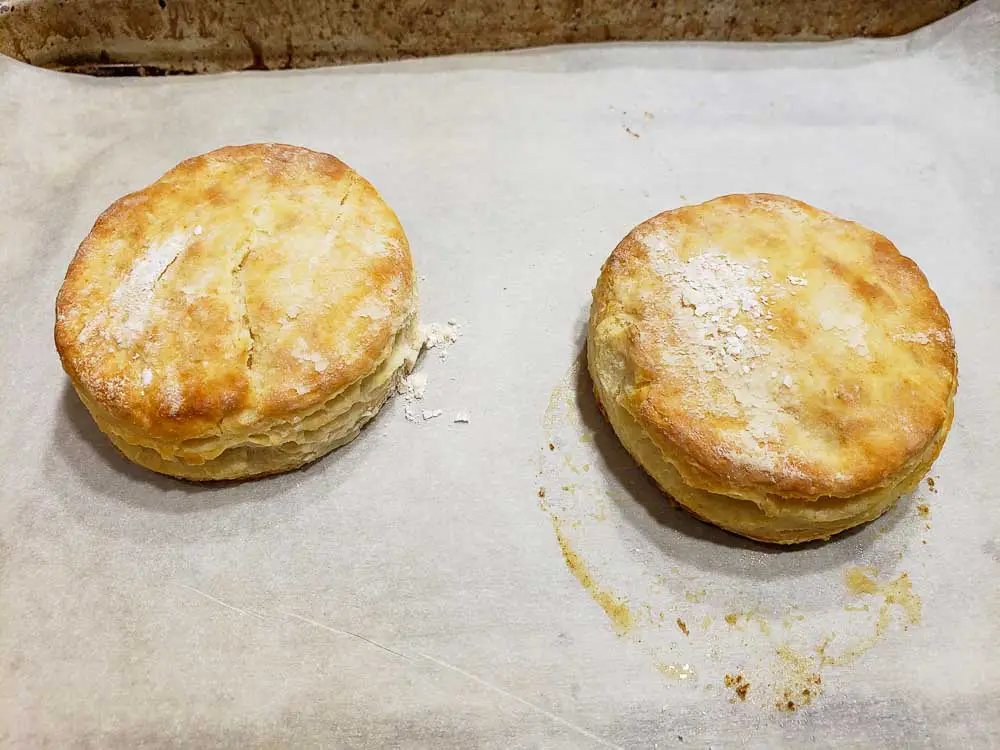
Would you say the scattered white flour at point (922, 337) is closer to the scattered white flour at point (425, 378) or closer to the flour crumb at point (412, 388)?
the scattered white flour at point (425, 378)

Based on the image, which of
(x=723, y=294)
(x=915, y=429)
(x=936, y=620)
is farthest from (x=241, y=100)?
(x=936, y=620)

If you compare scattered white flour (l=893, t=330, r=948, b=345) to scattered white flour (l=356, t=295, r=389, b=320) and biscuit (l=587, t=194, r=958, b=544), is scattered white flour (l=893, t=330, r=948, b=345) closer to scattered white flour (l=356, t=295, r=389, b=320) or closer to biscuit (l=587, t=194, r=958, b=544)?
biscuit (l=587, t=194, r=958, b=544)

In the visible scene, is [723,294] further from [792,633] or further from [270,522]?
[270,522]

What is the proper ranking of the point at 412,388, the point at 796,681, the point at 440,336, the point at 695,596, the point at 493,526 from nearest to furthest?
the point at 796,681
the point at 695,596
the point at 493,526
the point at 412,388
the point at 440,336

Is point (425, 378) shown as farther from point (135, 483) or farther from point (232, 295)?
point (135, 483)

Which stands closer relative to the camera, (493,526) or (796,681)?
(796,681)

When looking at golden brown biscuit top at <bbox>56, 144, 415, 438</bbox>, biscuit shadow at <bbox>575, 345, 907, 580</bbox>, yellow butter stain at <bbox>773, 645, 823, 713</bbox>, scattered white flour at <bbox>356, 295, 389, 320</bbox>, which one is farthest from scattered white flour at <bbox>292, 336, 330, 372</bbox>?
yellow butter stain at <bbox>773, 645, 823, 713</bbox>

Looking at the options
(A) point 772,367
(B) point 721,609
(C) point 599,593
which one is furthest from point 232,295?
(B) point 721,609
